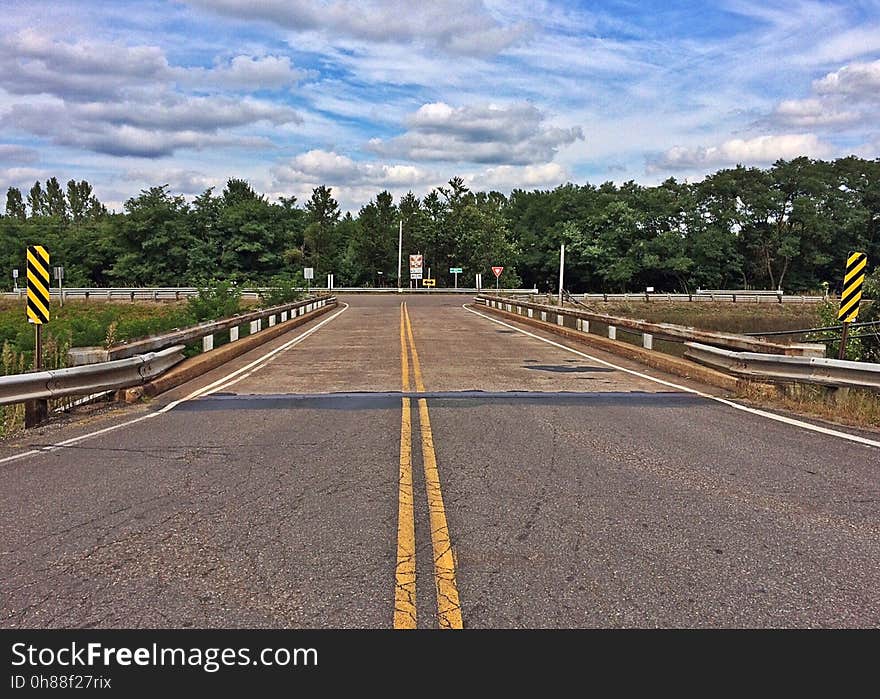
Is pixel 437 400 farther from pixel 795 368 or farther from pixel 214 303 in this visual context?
pixel 214 303

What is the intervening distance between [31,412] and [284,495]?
16.9 ft

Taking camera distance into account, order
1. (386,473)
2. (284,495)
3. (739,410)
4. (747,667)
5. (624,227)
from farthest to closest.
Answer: (624,227) < (739,410) < (386,473) < (284,495) < (747,667)

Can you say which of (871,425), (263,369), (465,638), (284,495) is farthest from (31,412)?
(871,425)

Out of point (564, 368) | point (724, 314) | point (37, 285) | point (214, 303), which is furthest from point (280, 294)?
point (724, 314)

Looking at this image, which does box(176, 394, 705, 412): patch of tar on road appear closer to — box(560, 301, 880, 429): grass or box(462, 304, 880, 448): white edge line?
box(462, 304, 880, 448): white edge line

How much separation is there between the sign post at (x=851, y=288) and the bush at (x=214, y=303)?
17.2m

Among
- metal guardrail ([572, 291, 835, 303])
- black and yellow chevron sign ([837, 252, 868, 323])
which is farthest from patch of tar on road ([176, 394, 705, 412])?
metal guardrail ([572, 291, 835, 303])

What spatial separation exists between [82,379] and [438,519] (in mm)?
6658

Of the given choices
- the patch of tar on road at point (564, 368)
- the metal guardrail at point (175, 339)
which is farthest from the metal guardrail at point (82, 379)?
the patch of tar on road at point (564, 368)

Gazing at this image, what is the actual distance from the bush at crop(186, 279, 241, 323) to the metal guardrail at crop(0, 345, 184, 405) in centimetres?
1170

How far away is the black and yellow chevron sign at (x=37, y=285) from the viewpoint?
1091 centimetres

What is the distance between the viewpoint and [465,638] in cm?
364

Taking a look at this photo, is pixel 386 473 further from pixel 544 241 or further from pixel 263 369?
pixel 544 241

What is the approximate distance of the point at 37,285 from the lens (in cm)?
1102
